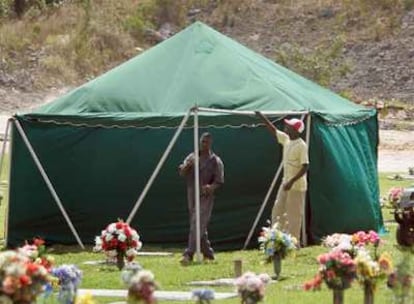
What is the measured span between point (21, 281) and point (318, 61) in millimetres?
46996

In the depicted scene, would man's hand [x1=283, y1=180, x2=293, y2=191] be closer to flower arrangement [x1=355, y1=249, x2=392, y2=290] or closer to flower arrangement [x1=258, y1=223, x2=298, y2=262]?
flower arrangement [x1=258, y1=223, x2=298, y2=262]

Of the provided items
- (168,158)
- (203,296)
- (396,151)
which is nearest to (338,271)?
(203,296)

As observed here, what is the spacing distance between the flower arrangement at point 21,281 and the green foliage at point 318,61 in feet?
149

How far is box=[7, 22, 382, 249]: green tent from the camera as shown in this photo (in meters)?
19.3

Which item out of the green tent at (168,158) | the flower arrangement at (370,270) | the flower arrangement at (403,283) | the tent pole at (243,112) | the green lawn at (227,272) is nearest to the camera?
the flower arrangement at (403,283)

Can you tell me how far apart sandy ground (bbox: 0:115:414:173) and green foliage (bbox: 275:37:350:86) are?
6.00 m

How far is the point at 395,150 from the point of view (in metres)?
45.2

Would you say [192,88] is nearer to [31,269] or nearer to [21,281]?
[31,269]

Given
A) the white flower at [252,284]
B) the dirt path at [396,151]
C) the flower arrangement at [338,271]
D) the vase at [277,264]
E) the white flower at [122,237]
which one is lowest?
the white flower at [252,284]

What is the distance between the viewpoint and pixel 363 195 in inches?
796

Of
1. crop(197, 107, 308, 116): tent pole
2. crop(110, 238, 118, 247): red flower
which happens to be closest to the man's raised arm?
crop(197, 107, 308, 116): tent pole

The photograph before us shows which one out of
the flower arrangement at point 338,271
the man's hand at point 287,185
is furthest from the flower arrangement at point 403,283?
the man's hand at point 287,185

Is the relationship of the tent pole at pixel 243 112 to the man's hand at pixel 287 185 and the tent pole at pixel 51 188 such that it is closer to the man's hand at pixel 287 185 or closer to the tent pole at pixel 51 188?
the man's hand at pixel 287 185

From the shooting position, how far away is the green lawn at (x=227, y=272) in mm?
13570
